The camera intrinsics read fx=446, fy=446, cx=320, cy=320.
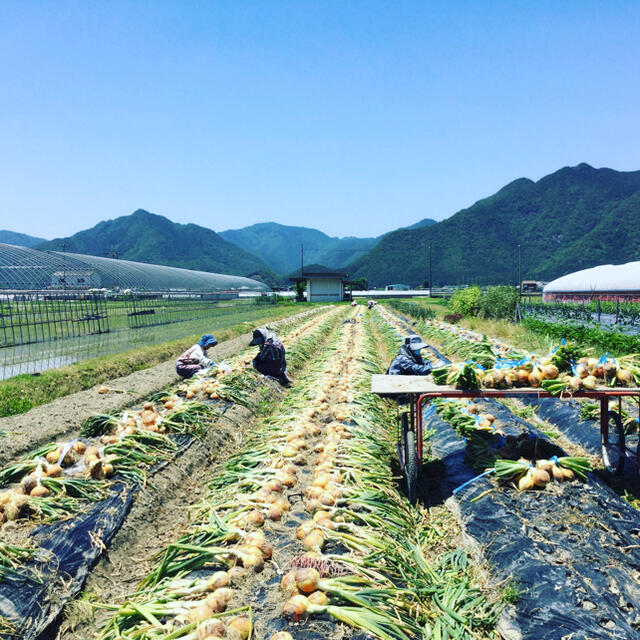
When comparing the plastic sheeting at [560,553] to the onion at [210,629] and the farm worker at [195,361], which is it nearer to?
the onion at [210,629]

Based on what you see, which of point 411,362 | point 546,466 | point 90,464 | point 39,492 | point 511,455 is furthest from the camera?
point 411,362

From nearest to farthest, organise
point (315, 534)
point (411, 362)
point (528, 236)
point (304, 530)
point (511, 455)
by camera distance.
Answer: point (315, 534) < point (304, 530) < point (511, 455) < point (411, 362) < point (528, 236)

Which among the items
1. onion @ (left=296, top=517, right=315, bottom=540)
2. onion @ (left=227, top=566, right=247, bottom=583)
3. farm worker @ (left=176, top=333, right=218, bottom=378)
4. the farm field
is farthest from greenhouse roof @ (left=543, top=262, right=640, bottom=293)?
onion @ (left=227, top=566, right=247, bottom=583)

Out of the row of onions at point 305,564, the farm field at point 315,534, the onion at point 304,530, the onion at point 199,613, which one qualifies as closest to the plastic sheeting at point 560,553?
the farm field at point 315,534

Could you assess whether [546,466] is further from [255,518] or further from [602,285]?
[602,285]

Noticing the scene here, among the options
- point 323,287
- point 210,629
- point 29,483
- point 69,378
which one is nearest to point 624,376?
point 210,629

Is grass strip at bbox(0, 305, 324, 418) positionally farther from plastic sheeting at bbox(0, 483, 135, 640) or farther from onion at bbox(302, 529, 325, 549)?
onion at bbox(302, 529, 325, 549)

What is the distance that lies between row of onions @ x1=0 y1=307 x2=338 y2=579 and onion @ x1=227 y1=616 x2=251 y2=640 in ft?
5.16

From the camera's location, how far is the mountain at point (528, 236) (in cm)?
8262

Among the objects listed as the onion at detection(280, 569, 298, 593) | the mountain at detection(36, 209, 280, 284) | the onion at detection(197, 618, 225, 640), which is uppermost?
the mountain at detection(36, 209, 280, 284)

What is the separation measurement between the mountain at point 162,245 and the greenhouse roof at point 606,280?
93.5m

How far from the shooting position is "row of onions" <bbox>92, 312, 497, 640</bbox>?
2.46 metres

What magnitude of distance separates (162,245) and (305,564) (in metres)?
155

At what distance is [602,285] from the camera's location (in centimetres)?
3406
